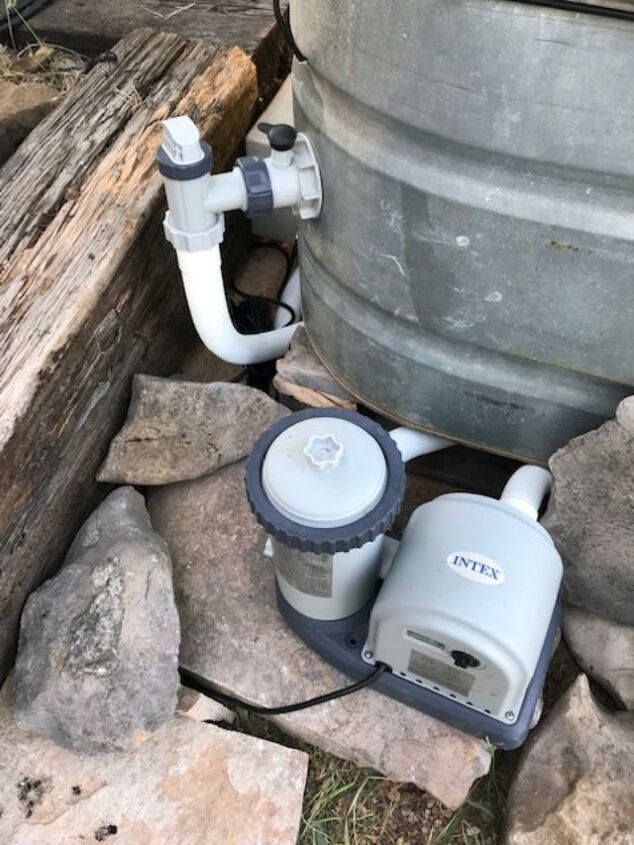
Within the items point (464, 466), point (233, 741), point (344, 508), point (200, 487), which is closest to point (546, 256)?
point (344, 508)

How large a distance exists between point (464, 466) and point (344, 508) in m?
0.63

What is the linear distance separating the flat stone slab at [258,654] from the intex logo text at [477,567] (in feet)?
1.01

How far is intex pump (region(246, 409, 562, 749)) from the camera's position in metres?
0.97

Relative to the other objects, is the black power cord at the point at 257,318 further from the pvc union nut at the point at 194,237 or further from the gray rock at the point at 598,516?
the gray rock at the point at 598,516

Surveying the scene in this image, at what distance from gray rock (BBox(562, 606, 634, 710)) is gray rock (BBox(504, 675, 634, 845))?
0.16ft

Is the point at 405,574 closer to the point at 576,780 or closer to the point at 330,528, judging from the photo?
the point at 330,528

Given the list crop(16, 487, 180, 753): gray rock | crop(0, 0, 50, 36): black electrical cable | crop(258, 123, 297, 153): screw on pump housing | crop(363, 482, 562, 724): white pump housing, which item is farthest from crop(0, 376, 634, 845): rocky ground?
crop(0, 0, 50, 36): black electrical cable

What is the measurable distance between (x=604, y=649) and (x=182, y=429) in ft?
2.66

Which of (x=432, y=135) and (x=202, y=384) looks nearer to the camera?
(x=432, y=135)

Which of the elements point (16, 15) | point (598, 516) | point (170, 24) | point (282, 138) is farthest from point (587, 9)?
point (16, 15)

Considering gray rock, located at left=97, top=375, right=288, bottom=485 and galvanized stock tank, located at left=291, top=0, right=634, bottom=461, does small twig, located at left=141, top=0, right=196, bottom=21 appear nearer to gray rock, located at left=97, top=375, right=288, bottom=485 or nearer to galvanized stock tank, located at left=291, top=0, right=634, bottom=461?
galvanized stock tank, located at left=291, top=0, right=634, bottom=461

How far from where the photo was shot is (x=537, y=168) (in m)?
0.93

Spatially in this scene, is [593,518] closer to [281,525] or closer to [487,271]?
[487,271]

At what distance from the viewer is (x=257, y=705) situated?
1.21 m
